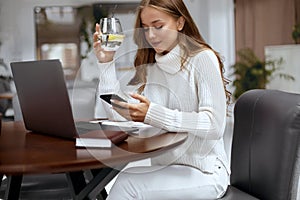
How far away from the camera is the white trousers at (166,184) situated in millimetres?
1506

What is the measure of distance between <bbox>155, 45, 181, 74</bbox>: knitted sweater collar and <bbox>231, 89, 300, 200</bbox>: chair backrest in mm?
306

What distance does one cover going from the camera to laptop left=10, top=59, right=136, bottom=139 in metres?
1.47

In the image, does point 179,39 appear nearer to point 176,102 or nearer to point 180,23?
point 180,23

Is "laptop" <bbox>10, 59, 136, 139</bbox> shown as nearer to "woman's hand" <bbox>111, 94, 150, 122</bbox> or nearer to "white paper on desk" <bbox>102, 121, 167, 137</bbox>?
"white paper on desk" <bbox>102, 121, 167, 137</bbox>

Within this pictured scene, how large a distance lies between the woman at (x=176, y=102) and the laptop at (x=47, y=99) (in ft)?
0.55

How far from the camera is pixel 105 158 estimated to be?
1.24 meters

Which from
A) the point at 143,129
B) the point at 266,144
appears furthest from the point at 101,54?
the point at 266,144

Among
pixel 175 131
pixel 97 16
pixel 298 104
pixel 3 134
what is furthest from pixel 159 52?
pixel 97 16

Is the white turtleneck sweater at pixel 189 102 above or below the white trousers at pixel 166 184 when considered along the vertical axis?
above

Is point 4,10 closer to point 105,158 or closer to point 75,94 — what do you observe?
point 75,94

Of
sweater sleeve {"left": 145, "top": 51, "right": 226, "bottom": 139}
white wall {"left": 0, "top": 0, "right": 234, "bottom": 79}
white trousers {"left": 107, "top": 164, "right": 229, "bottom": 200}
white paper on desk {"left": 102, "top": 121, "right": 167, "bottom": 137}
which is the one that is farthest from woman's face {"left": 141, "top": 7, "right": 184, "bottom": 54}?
white wall {"left": 0, "top": 0, "right": 234, "bottom": 79}

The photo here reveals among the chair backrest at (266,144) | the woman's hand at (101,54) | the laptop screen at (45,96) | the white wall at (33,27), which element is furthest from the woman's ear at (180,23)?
the white wall at (33,27)

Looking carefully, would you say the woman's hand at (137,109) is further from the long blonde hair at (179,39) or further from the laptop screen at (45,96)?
the long blonde hair at (179,39)

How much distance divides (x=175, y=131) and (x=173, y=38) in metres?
0.35
